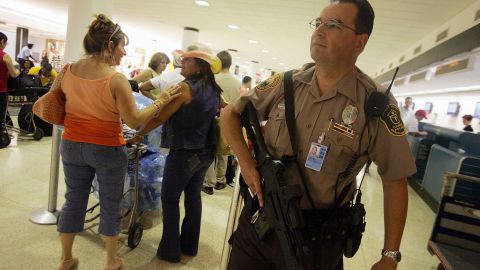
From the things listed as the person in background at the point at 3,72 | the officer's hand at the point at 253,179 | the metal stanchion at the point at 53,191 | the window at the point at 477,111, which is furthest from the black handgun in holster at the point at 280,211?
the window at the point at 477,111

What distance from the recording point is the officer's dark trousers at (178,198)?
2.23 meters

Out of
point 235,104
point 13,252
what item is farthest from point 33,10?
point 235,104

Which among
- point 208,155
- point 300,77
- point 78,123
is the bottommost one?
point 208,155

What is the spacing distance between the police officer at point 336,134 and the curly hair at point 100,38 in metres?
1.16

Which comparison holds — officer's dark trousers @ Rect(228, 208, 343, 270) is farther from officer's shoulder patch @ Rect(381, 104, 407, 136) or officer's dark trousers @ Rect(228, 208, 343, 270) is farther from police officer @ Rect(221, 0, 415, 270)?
officer's shoulder patch @ Rect(381, 104, 407, 136)

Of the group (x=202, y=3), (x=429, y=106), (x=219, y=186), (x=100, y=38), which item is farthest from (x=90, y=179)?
(x=429, y=106)

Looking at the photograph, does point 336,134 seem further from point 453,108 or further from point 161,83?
point 453,108

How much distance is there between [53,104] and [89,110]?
0.95 feet

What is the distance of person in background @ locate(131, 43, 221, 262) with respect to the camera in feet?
7.20

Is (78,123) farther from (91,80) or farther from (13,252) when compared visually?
(13,252)

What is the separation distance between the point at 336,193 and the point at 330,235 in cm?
16

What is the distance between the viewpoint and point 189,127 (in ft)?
7.28

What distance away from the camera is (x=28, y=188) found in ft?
11.3

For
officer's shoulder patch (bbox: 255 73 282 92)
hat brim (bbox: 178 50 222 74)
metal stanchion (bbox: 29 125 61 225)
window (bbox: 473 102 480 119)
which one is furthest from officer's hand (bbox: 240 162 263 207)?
window (bbox: 473 102 480 119)
